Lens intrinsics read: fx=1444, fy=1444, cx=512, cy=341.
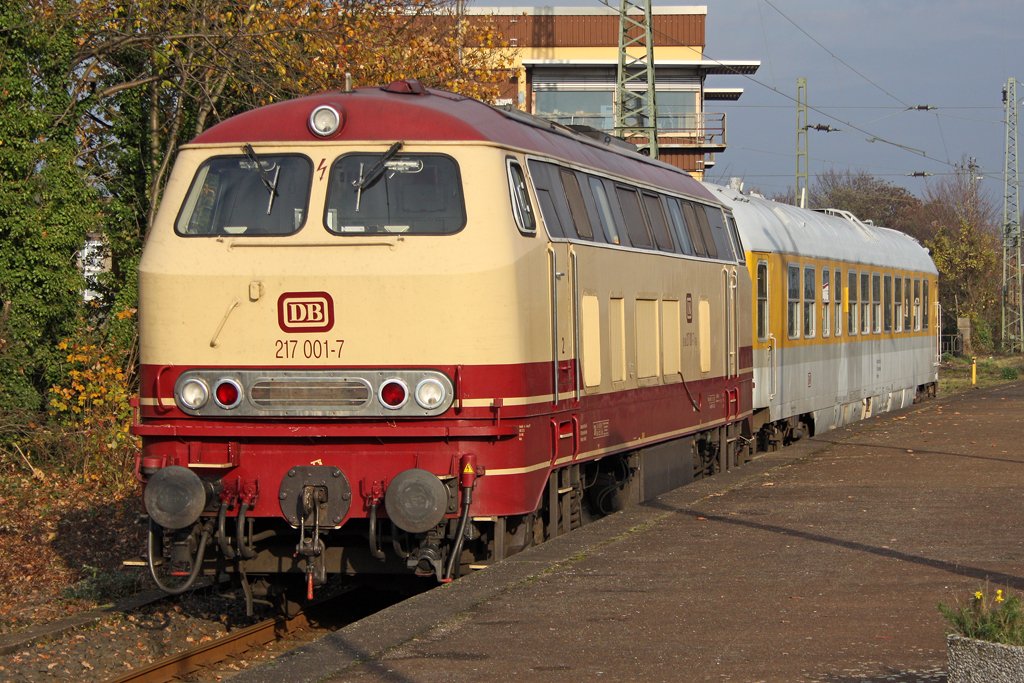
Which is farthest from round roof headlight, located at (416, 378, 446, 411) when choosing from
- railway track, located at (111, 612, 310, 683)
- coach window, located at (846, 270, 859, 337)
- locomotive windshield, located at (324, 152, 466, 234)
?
coach window, located at (846, 270, 859, 337)

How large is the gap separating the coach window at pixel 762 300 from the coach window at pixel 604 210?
7355mm

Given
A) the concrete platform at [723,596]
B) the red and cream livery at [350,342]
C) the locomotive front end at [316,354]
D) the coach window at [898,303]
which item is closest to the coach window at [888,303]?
the coach window at [898,303]

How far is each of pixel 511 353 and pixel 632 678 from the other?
2.93m

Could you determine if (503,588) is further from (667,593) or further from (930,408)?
(930,408)

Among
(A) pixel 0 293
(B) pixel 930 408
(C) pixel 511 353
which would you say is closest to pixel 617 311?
(C) pixel 511 353

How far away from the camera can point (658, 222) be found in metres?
13.2

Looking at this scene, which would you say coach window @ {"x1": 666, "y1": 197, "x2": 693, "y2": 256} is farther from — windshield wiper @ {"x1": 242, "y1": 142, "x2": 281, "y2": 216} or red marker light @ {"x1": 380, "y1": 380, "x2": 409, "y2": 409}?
red marker light @ {"x1": 380, "y1": 380, "x2": 409, "y2": 409}

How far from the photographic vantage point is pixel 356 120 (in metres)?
9.54

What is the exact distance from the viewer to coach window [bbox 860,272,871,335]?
973 inches

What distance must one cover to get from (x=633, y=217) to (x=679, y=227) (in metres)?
1.64

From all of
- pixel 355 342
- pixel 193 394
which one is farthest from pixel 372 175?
pixel 193 394

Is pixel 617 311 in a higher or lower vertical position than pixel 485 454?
higher

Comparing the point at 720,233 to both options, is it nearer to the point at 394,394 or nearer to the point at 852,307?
the point at 394,394

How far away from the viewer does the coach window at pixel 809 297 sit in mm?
21219
